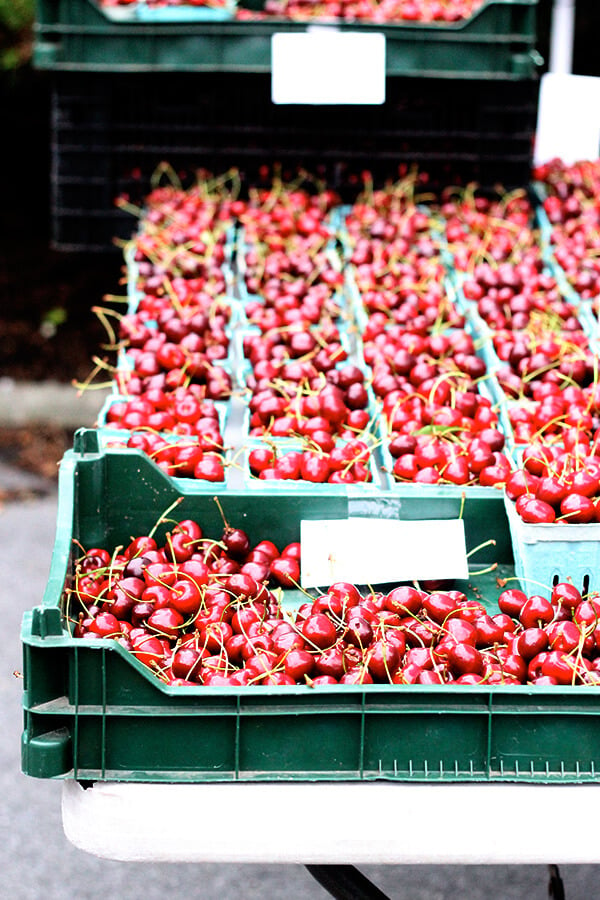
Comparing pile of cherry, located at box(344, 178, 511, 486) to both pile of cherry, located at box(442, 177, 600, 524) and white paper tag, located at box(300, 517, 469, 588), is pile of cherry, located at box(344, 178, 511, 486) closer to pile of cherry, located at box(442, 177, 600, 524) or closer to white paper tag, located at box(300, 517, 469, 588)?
pile of cherry, located at box(442, 177, 600, 524)

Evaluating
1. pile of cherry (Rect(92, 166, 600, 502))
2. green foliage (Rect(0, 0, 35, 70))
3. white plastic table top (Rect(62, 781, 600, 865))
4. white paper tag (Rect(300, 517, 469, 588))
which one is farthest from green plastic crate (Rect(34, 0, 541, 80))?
green foliage (Rect(0, 0, 35, 70))

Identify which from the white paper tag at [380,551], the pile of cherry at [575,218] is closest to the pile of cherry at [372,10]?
the pile of cherry at [575,218]

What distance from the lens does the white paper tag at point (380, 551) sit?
6.48 feet

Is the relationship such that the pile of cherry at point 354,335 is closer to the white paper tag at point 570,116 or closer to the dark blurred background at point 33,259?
the white paper tag at point 570,116

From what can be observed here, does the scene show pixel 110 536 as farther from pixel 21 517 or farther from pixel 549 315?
pixel 21 517

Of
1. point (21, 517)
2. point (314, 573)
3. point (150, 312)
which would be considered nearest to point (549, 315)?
point (150, 312)

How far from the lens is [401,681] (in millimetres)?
1680

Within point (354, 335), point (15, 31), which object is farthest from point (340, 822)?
point (15, 31)

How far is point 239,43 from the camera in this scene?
3.52 metres

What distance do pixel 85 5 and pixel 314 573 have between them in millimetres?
2232

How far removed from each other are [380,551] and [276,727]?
0.51m

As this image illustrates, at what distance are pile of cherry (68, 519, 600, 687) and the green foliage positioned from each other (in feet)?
14.9

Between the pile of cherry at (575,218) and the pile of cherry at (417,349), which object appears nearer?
the pile of cherry at (417,349)

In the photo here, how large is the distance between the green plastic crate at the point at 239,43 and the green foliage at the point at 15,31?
2614 millimetres
